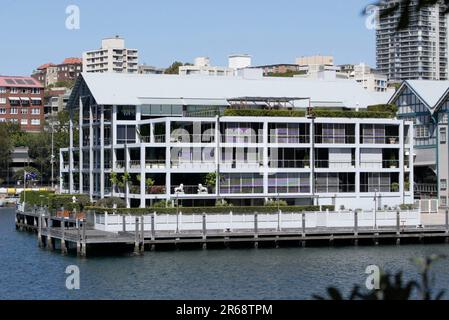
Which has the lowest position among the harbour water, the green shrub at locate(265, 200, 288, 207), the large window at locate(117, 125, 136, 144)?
the harbour water

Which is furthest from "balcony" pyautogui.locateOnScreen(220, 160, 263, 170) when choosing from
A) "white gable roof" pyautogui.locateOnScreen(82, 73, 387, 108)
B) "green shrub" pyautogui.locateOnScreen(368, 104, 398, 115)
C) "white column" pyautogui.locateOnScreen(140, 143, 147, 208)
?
"green shrub" pyautogui.locateOnScreen(368, 104, 398, 115)

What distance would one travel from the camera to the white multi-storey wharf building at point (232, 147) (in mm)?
79562

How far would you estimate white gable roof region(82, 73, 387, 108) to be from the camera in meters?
89.6

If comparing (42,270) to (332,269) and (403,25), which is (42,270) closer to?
(332,269)

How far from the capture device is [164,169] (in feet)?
259

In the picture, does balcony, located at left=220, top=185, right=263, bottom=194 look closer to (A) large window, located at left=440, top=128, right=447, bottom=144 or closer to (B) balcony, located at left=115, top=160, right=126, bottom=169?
(B) balcony, located at left=115, top=160, right=126, bottom=169

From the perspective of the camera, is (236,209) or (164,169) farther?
(164,169)

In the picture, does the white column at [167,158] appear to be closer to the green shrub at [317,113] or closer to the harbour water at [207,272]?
the green shrub at [317,113]

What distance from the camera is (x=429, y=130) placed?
10206 centimetres

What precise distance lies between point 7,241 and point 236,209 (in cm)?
1955

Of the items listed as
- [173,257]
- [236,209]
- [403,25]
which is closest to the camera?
[403,25]

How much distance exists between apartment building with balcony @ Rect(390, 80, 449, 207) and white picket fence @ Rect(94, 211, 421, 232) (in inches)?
890
